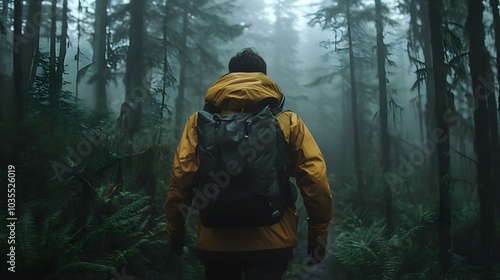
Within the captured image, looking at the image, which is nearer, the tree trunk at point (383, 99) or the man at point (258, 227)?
the man at point (258, 227)

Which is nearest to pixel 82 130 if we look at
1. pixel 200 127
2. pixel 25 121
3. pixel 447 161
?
pixel 25 121

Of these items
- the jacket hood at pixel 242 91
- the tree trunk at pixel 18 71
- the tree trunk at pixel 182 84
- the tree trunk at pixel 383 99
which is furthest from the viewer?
the tree trunk at pixel 182 84

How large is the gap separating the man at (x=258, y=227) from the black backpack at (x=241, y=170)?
134 millimetres

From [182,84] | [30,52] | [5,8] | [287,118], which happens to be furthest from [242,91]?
[182,84]

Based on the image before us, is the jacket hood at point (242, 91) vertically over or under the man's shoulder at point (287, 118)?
over

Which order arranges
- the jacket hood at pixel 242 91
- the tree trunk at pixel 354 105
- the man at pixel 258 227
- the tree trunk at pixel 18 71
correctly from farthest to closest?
the tree trunk at pixel 354 105
the tree trunk at pixel 18 71
the jacket hood at pixel 242 91
the man at pixel 258 227

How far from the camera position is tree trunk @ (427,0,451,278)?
603 centimetres

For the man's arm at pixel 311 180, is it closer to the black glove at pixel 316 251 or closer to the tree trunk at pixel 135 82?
the black glove at pixel 316 251

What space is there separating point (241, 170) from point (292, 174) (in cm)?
58

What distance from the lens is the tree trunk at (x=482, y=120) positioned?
20.0ft

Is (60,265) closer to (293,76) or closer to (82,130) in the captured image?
(82,130)

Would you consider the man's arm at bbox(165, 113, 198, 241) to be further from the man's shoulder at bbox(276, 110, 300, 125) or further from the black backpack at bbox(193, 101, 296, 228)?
the man's shoulder at bbox(276, 110, 300, 125)

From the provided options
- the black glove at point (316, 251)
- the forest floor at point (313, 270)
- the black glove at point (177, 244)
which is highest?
the black glove at point (177, 244)

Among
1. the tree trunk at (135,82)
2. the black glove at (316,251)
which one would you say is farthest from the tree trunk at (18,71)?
the black glove at (316,251)
